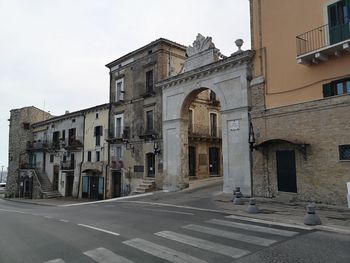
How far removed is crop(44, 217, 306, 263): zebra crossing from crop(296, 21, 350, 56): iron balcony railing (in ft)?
28.3

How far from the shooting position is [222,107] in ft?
59.1

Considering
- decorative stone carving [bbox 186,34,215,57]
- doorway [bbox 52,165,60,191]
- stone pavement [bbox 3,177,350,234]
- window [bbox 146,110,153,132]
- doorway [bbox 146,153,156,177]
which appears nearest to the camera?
stone pavement [bbox 3,177,350,234]

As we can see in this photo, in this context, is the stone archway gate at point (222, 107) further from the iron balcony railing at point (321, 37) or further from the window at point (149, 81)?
the iron balcony railing at point (321, 37)

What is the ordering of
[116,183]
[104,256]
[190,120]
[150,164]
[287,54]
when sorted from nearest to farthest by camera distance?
[104,256], [287,54], [150,164], [190,120], [116,183]

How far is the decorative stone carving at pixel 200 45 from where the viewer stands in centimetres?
1928

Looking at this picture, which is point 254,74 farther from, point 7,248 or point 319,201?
point 7,248

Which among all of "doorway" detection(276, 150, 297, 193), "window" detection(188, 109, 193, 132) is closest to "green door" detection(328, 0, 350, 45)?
"doorway" detection(276, 150, 297, 193)

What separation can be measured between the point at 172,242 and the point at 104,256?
170 centimetres

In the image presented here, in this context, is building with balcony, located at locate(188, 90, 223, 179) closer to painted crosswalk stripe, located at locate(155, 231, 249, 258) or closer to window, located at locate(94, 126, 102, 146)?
window, located at locate(94, 126, 102, 146)

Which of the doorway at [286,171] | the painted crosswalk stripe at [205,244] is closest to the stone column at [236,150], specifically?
the doorway at [286,171]

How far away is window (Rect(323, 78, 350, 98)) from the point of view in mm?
12719

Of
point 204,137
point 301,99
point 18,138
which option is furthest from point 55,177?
point 301,99

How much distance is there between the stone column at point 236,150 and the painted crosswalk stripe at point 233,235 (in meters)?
7.82

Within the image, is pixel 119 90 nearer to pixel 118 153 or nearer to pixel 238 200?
pixel 118 153
